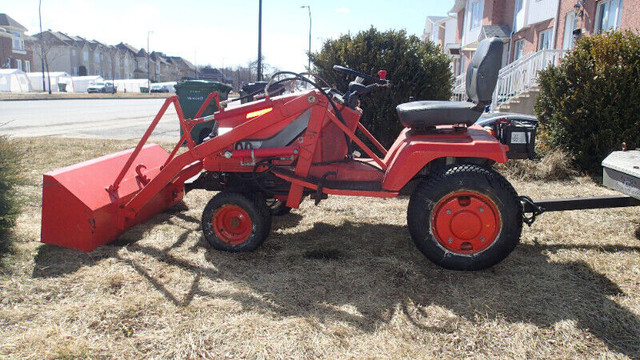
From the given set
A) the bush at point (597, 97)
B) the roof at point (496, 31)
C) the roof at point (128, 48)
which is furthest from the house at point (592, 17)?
the roof at point (128, 48)

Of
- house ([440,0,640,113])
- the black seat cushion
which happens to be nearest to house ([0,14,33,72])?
house ([440,0,640,113])

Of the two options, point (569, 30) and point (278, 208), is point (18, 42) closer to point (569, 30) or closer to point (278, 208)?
point (569, 30)

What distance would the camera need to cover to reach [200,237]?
13.3ft

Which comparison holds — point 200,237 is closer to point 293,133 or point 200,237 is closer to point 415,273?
point 293,133

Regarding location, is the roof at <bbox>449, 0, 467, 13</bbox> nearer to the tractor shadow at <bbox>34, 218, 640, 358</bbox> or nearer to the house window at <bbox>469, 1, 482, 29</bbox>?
the house window at <bbox>469, 1, 482, 29</bbox>

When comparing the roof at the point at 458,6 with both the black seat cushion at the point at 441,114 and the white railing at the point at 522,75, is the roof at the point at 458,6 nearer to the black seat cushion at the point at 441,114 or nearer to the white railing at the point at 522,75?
the white railing at the point at 522,75

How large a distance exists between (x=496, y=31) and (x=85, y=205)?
2202 cm

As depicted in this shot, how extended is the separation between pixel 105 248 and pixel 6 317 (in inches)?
42.7

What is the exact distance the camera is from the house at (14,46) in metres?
52.8

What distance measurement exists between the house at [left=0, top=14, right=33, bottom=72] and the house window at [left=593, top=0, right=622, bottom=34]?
5788 centimetres

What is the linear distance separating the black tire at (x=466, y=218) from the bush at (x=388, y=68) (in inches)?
138

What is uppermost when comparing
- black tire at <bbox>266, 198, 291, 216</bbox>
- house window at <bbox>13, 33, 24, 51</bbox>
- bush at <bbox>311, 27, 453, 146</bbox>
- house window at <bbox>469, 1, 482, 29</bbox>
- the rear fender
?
house window at <bbox>13, 33, 24, 51</bbox>

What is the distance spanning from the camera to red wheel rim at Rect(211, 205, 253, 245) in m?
3.72

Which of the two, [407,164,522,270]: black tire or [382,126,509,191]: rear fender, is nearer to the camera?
[407,164,522,270]: black tire
